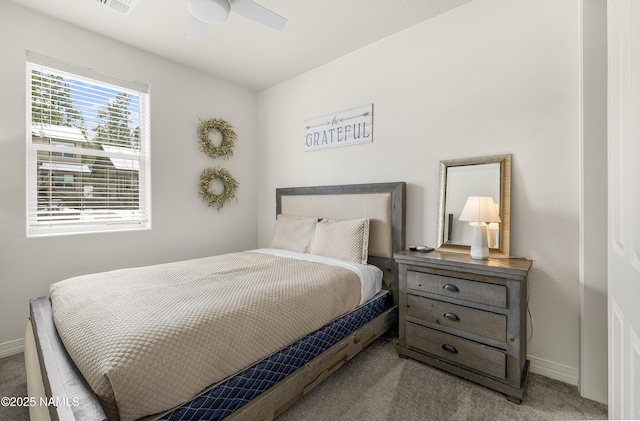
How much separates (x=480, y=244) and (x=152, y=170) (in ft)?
10.5

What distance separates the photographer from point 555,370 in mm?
1878

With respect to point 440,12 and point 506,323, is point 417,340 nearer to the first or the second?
point 506,323

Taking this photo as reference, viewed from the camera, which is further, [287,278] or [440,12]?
[440,12]

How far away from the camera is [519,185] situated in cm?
203

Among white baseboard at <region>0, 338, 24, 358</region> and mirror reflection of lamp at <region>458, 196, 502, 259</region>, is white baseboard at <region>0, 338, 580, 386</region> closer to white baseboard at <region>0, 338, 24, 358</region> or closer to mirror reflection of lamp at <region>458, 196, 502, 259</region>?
mirror reflection of lamp at <region>458, 196, 502, 259</region>

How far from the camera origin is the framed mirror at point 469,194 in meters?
2.04

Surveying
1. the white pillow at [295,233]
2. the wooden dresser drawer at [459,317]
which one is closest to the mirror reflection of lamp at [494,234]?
the wooden dresser drawer at [459,317]

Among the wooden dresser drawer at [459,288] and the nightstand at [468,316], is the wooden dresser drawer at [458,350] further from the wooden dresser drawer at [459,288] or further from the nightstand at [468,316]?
the wooden dresser drawer at [459,288]

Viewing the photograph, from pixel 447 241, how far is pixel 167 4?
2.97 metres

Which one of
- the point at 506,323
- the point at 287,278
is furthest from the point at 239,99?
the point at 506,323

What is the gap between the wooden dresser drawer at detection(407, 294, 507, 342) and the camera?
1.73 meters

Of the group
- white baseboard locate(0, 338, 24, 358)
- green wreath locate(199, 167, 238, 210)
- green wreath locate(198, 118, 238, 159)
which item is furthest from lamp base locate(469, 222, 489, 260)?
white baseboard locate(0, 338, 24, 358)

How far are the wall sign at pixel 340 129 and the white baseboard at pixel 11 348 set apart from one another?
3.15 metres

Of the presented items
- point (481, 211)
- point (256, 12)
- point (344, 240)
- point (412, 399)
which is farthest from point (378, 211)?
point (256, 12)
